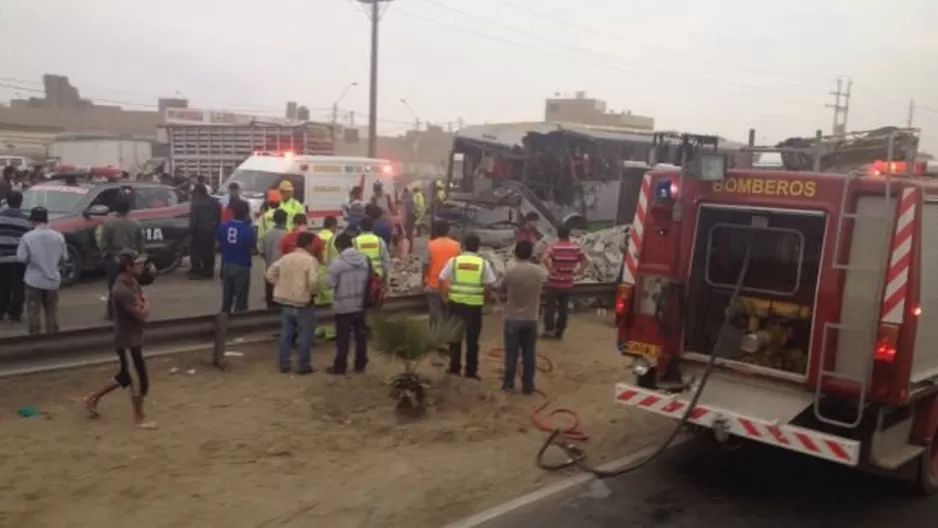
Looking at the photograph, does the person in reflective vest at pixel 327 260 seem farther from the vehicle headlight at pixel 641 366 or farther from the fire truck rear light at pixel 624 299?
the vehicle headlight at pixel 641 366

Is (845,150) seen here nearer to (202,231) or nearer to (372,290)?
(372,290)

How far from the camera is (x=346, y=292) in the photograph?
9156 mm

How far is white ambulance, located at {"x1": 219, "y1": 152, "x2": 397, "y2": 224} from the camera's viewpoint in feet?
65.3

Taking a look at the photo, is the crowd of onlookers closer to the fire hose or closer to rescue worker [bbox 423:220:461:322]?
rescue worker [bbox 423:220:461:322]

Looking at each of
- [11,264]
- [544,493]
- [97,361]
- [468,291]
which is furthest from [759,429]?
[11,264]

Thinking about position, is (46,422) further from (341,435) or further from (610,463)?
(610,463)

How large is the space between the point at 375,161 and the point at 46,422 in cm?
1569

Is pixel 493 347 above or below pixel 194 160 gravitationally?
below

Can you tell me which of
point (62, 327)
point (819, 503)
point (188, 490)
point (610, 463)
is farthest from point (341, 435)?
point (62, 327)

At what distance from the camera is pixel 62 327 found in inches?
443

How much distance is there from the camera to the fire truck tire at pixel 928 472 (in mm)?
6594

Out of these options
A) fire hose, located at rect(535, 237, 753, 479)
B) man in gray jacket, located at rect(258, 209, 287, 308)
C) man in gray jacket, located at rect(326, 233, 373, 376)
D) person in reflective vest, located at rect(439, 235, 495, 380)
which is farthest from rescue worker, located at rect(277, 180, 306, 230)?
fire hose, located at rect(535, 237, 753, 479)

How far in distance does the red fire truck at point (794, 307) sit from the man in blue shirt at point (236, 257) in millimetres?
5374

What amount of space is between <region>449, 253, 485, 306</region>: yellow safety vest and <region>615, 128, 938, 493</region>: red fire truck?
2.40m
